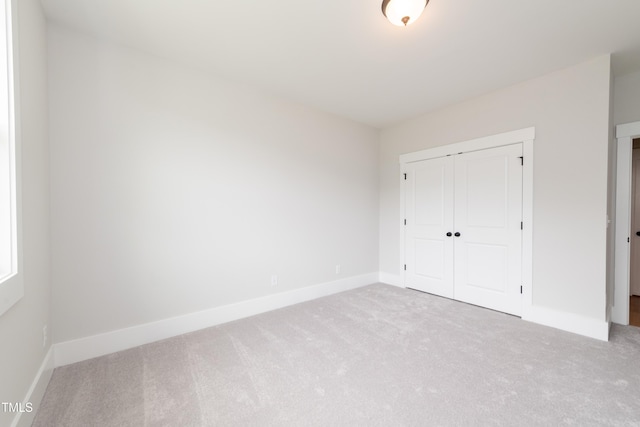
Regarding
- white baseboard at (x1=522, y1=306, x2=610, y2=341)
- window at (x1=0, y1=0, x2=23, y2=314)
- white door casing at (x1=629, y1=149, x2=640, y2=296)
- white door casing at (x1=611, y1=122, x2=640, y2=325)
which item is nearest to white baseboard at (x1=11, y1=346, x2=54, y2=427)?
window at (x1=0, y1=0, x2=23, y2=314)

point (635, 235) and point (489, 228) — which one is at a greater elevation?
point (489, 228)

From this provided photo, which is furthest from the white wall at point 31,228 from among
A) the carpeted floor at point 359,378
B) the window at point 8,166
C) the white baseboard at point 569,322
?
the white baseboard at point 569,322

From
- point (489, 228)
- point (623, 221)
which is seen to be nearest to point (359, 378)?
point (489, 228)

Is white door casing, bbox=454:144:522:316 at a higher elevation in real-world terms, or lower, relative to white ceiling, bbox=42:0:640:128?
lower

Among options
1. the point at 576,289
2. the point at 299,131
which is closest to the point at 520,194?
the point at 576,289

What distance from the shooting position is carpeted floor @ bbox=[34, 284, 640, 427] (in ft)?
4.99

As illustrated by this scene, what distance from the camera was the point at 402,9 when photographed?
1.71 meters

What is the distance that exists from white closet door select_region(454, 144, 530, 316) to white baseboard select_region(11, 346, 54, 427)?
4.08 meters

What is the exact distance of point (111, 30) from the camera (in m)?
2.10

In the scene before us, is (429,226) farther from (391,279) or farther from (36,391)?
(36,391)

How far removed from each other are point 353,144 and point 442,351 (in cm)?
308

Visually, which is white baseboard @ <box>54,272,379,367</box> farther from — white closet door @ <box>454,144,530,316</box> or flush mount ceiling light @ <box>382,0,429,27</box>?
flush mount ceiling light @ <box>382,0,429,27</box>

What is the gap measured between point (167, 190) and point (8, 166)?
1.17 m

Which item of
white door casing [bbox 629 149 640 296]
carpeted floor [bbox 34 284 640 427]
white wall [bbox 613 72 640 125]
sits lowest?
carpeted floor [bbox 34 284 640 427]
